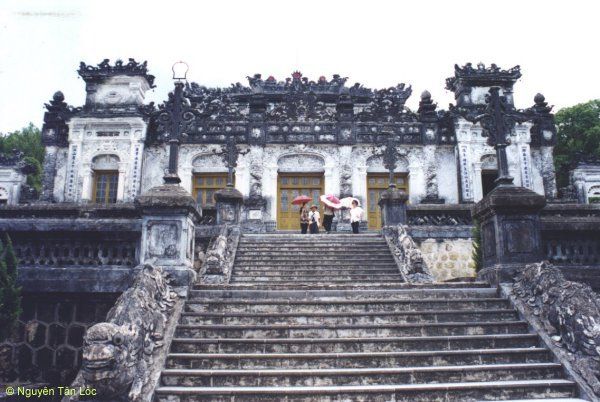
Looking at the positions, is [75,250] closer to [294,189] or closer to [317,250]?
[317,250]

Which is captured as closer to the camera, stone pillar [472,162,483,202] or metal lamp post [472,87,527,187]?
metal lamp post [472,87,527,187]

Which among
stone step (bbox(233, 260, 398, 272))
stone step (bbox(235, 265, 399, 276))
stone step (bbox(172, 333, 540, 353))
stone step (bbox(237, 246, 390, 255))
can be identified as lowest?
stone step (bbox(172, 333, 540, 353))

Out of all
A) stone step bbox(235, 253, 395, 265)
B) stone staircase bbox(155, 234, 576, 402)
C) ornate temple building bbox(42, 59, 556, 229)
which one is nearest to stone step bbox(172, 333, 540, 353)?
stone staircase bbox(155, 234, 576, 402)

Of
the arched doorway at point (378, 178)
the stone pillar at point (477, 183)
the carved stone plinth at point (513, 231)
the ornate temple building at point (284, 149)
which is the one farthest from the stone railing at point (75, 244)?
the stone pillar at point (477, 183)

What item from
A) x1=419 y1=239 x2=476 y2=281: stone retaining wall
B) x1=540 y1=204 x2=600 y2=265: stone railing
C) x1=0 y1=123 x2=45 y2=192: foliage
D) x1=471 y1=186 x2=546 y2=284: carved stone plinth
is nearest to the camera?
x1=471 y1=186 x2=546 y2=284: carved stone plinth

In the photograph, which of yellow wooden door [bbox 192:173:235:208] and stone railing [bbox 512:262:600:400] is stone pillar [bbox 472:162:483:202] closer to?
yellow wooden door [bbox 192:173:235:208]

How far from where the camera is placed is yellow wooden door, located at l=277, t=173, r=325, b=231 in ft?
69.7

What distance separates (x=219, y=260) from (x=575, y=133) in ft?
90.4

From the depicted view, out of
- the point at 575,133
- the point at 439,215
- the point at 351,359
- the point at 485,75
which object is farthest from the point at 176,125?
the point at 575,133

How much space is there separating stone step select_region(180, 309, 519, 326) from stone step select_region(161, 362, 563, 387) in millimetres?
1184

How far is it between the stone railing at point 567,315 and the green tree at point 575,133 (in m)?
23.7

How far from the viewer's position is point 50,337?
7430mm

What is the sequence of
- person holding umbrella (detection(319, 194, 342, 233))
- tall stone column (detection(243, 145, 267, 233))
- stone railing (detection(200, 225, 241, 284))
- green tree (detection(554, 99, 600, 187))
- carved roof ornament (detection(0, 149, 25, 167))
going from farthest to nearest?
green tree (detection(554, 99, 600, 187)) < carved roof ornament (detection(0, 149, 25, 167)) < tall stone column (detection(243, 145, 267, 233)) < person holding umbrella (detection(319, 194, 342, 233)) < stone railing (detection(200, 225, 241, 284))

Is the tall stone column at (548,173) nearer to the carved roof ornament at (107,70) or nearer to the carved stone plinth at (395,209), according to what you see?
the carved stone plinth at (395,209)
